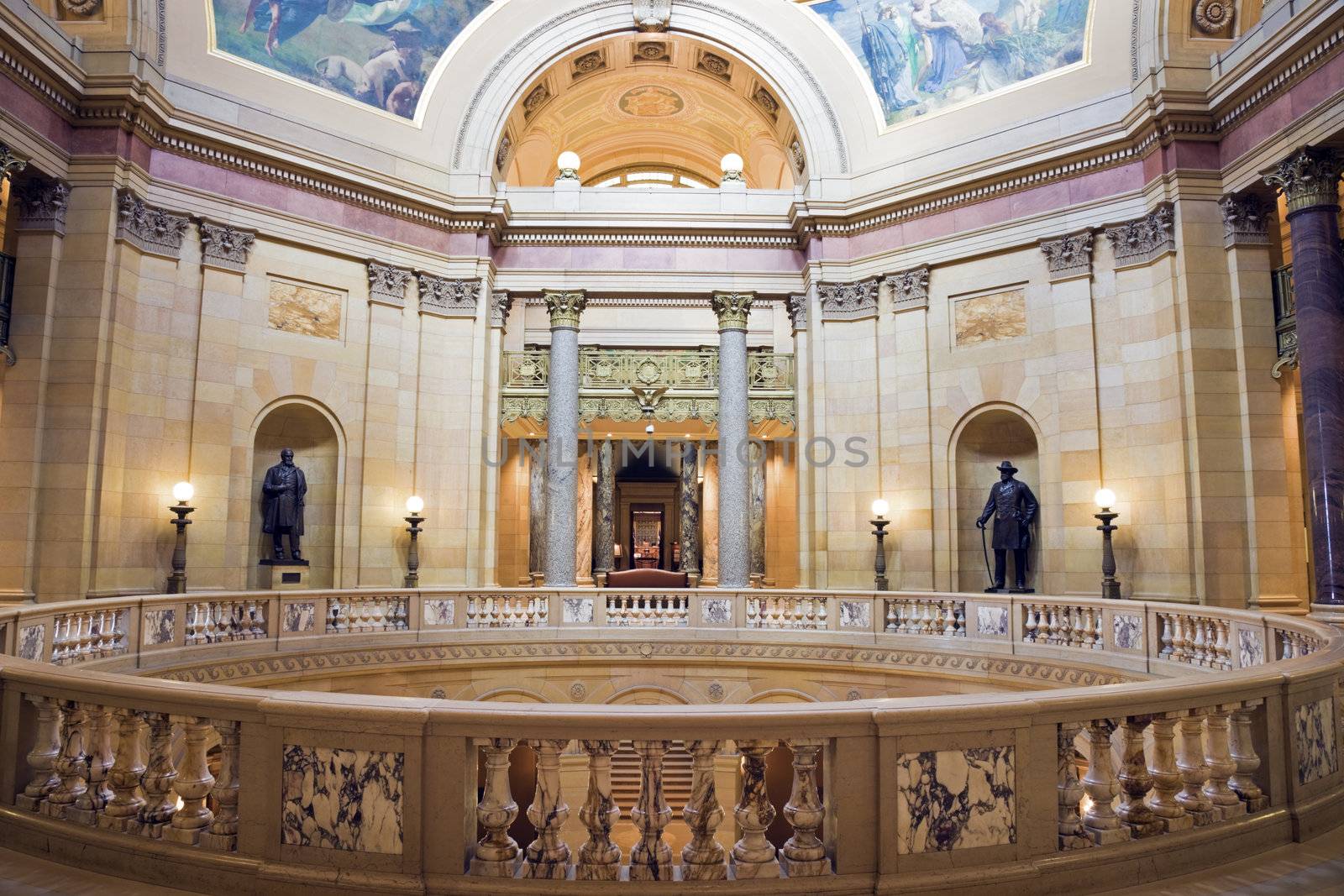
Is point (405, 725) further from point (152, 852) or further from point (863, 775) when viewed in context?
point (863, 775)

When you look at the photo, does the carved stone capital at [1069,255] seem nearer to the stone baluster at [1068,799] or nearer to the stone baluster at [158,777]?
the stone baluster at [1068,799]

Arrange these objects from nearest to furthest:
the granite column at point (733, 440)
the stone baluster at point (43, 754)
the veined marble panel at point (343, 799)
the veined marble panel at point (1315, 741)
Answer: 1. the veined marble panel at point (343, 799)
2. the stone baluster at point (43, 754)
3. the veined marble panel at point (1315, 741)
4. the granite column at point (733, 440)

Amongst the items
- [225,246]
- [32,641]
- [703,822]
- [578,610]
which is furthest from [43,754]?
[225,246]

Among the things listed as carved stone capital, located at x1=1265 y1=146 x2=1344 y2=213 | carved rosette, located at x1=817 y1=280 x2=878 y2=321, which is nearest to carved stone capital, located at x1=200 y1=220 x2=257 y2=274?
carved rosette, located at x1=817 y1=280 x2=878 y2=321

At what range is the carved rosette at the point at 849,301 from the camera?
19469 millimetres

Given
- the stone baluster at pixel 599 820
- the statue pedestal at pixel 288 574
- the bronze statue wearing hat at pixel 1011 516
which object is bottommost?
the stone baluster at pixel 599 820

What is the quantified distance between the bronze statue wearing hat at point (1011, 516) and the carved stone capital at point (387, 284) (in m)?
12.7

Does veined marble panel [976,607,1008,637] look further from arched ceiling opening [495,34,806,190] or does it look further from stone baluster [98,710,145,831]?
arched ceiling opening [495,34,806,190]

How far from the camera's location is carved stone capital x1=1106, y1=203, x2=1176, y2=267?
1539 centimetres

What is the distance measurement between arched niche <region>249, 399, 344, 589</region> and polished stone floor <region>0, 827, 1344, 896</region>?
14.0 metres

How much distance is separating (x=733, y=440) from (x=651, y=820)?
1665cm

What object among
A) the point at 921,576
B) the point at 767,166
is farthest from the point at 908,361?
the point at 767,166

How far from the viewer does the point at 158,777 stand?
14.1 ft

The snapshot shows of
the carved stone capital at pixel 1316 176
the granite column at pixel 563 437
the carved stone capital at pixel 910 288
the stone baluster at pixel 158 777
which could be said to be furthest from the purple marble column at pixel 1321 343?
the stone baluster at pixel 158 777
